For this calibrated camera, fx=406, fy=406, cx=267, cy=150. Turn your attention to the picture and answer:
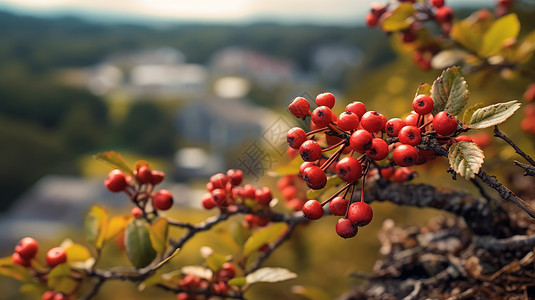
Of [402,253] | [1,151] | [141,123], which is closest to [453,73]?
[402,253]

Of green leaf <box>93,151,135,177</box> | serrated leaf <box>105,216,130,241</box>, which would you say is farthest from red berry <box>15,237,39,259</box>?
green leaf <box>93,151,135,177</box>

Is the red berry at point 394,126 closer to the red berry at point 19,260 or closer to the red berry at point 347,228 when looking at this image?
the red berry at point 347,228

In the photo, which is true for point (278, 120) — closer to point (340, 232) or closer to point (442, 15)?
point (340, 232)

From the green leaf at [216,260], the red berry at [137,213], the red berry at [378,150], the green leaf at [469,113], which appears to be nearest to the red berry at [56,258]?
the red berry at [137,213]

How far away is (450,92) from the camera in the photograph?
50 cm

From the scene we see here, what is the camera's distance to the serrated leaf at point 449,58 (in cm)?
93

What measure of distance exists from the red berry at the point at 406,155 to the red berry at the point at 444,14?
595mm

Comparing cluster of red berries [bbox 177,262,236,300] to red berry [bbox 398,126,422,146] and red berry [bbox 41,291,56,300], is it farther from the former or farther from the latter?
red berry [bbox 398,126,422,146]

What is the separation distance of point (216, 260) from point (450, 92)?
1.39ft

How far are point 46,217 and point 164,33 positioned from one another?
1962cm

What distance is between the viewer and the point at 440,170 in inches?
40.4

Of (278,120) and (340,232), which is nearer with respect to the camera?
(340,232)

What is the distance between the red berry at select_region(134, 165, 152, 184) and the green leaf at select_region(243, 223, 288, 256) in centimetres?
20

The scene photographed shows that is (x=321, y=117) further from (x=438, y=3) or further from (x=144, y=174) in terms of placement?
(x=438, y=3)
